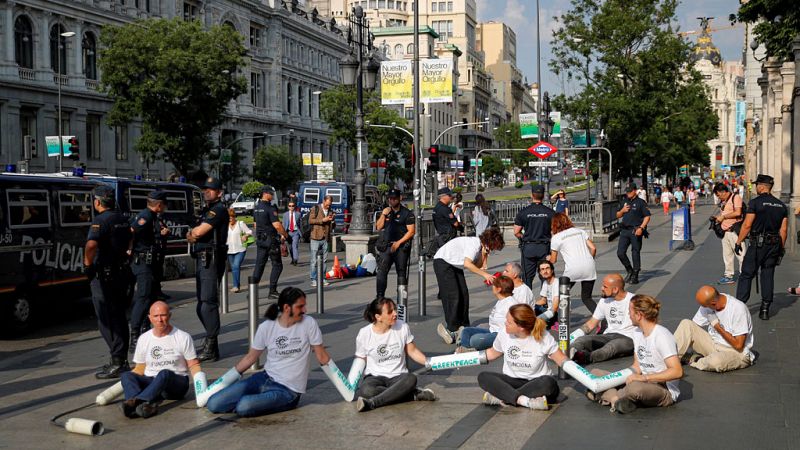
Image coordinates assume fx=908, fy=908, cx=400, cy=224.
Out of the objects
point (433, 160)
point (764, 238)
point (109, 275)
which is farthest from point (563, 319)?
point (433, 160)

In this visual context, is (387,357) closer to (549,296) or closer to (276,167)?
(549,296)

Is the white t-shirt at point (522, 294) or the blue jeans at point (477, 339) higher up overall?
the white t-shirt at point (522, 294)

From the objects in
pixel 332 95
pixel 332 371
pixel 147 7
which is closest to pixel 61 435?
pixel 332 371

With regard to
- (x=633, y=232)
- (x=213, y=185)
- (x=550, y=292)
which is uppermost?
Answer: (x=213, y=185)

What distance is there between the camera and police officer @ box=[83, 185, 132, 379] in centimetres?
933

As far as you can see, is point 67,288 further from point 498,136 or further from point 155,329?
point 498,136

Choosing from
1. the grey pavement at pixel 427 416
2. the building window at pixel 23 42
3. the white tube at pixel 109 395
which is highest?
the building window at pixel 23 42

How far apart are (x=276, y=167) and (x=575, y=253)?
5880 centimetres

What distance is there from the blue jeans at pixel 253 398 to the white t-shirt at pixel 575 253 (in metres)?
4.98

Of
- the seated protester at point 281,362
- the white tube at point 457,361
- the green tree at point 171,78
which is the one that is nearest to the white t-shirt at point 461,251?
the white tube at point 457,361

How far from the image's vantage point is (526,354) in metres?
7.69

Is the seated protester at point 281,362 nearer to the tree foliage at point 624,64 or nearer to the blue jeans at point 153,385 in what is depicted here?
the blue jeans at point 153,385

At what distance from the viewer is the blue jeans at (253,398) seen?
745cm

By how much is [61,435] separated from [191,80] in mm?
36964
